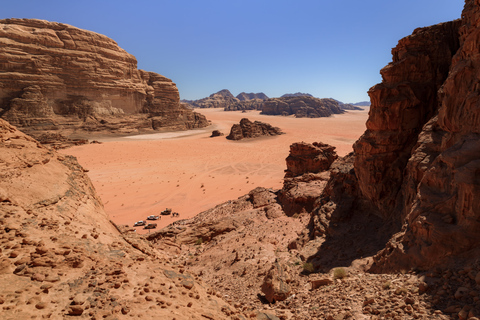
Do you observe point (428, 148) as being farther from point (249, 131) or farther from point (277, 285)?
point (249, 131)

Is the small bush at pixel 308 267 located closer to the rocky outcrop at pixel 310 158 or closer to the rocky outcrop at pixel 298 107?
the rocky outcrop at pixel 310 158

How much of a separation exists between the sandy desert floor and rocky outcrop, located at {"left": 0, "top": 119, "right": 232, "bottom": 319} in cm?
814

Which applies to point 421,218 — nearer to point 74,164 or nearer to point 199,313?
point 199,313

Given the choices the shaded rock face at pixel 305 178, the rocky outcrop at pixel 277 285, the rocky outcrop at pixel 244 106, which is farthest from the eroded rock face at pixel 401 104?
the rocky outcrop at pixel 244 106

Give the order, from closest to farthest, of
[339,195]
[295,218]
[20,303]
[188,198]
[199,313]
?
[20,303] → [199,313] → [339,195] → [295,218] → [188,198]

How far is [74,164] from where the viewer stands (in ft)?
23.7

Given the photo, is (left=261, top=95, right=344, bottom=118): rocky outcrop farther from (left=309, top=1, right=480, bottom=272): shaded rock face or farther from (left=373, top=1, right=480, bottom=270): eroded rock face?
(left=373, top=1, right=480, bottom=270): eroded rock face

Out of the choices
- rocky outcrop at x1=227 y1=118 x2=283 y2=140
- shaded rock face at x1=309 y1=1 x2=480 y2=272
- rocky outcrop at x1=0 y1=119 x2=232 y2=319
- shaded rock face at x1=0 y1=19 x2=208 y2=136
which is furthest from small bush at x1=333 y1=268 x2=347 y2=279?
shaded rock face at x1=0 y1=19 x2=208 y2=136

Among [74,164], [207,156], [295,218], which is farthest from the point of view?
[207,156]

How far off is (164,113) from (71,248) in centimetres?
5085

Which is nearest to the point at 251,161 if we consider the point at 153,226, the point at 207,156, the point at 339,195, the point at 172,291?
the point at 207,156

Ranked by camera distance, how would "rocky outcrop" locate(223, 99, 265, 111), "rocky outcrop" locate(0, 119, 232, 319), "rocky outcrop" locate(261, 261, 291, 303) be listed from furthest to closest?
1. "rocky outcrop" locate(223, 99, 265, 111)
2. "rocky outcrop" locate(261, 261, 291, 303)
3. "rocky outcrop" locate(0, 119, 232, 319)

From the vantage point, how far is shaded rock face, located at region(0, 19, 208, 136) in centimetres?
3756

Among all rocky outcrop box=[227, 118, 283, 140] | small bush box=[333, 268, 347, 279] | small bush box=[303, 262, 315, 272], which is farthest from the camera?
rocky outcrop box=[227, 118, 283, 140]
